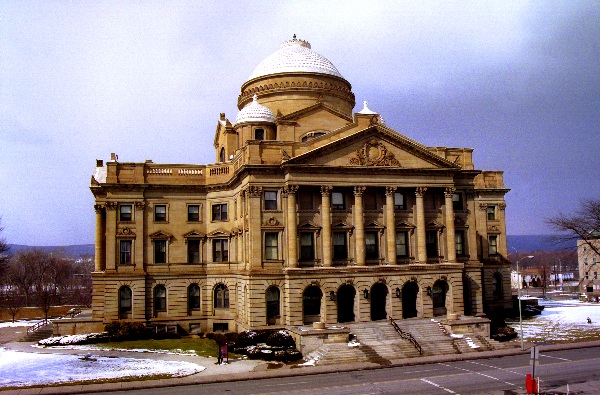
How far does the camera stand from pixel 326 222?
46062 mm

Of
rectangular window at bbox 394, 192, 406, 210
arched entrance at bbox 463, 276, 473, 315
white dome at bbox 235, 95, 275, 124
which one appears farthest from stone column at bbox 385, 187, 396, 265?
white dome at bbox 235, 95, 275, 124

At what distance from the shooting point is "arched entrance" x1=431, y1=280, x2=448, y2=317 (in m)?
49.1

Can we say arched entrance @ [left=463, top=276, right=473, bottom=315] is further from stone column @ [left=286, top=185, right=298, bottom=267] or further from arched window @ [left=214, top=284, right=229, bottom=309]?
arched window @ [left=214, top=284, right=229, bottom=309]

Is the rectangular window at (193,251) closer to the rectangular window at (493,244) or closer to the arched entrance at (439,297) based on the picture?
the arched entrance at (439,297)

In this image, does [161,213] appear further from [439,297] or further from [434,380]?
[434,380]

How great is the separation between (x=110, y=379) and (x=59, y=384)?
9.13 ft

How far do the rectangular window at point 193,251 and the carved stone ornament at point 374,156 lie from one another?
17.1m

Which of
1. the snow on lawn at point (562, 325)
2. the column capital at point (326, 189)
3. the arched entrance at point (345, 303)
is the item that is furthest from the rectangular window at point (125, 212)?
the snow on lawn at point (562, 325)

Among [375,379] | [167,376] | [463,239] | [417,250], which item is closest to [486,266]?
[463,239]

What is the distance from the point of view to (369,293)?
151ft

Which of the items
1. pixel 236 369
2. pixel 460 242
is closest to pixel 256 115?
pixel 460 242

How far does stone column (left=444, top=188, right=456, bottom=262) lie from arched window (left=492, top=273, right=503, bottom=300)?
16063 mm

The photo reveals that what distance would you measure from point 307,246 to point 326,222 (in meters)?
2.53

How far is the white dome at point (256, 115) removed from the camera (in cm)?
5353
